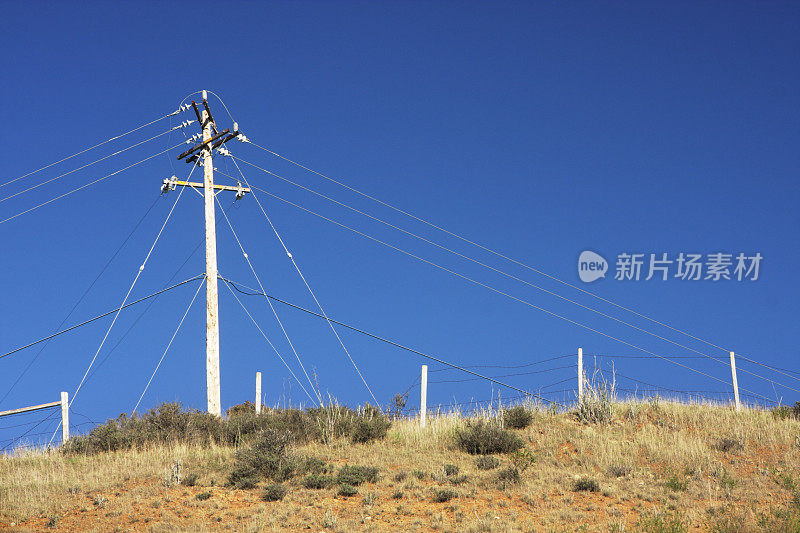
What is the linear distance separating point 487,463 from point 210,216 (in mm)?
12537

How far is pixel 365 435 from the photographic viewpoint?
16969mm

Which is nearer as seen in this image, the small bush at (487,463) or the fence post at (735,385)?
the small bush at (487,463)

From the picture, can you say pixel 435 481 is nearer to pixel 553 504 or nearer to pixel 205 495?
pixel 553 504

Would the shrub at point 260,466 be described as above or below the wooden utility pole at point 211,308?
below

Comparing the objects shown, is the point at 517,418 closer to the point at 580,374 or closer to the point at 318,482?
the point at 580,374

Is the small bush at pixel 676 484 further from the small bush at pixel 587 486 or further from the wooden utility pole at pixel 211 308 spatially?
the wooden utility pole at pixel 211 308

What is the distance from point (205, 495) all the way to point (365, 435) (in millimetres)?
5756

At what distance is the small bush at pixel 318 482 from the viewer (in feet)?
41.5

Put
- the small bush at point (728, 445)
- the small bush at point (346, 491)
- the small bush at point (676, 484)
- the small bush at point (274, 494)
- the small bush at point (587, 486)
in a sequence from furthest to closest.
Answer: the small bush at point (728, 445)
the small bush at point (676, 484)
the small bush at point (587, 486)
the small bush at point (346, 491)
the small bush at point (274, 494)

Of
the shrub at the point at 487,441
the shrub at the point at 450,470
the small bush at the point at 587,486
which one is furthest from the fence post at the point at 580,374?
the shrub at the point at 450,470

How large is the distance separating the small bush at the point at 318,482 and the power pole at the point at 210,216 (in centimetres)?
800

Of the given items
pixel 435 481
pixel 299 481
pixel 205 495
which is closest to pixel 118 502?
pixel 205 495

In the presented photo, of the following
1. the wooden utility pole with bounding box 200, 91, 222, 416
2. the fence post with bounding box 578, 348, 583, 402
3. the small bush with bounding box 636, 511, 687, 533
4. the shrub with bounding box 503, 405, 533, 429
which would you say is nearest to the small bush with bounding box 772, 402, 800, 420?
the fence post with bounding box 578, 348, 583, 402

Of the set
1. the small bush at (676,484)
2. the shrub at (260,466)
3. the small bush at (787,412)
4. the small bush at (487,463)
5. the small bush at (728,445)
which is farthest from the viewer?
the small bush at (787,412)
